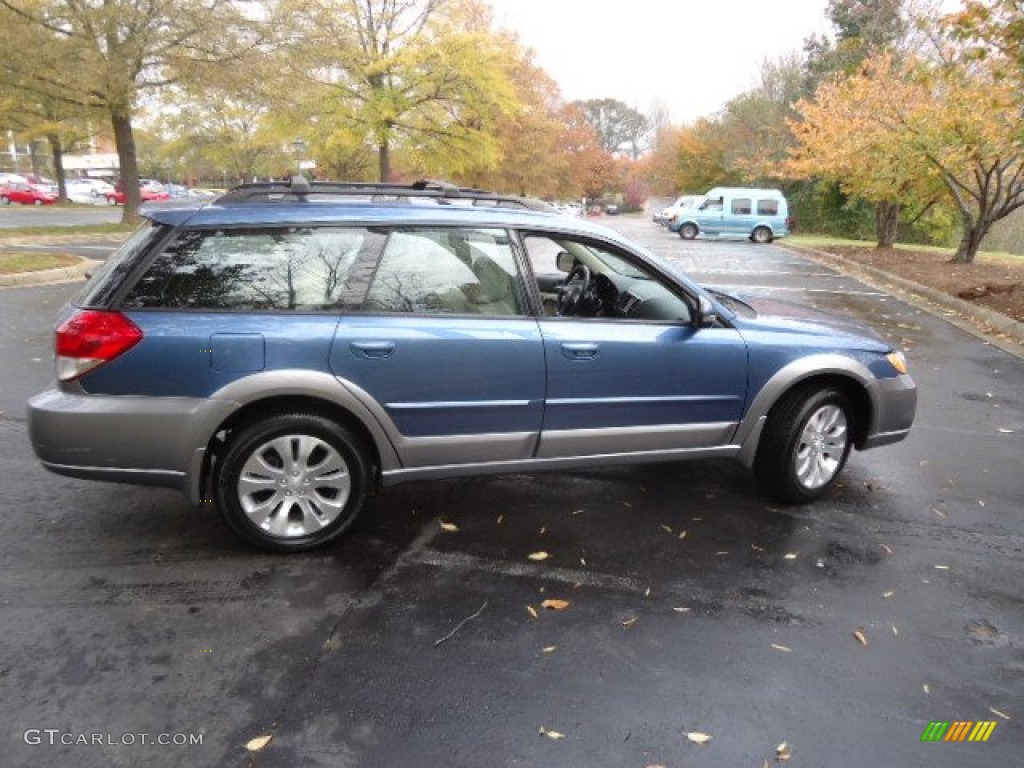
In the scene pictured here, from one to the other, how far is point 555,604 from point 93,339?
2.31 metres

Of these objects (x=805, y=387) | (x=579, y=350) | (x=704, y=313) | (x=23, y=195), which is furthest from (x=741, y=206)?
(x=23, y=195)

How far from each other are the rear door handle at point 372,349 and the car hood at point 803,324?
192cm

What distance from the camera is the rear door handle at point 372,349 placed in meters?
3.30

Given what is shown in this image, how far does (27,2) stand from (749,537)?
2071 centimetres

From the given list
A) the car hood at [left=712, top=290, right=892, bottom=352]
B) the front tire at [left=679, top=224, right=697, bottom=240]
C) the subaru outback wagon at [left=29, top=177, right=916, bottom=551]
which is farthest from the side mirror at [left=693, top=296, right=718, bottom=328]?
the front tire at [left=679, top=224, right=697, bottom=240]

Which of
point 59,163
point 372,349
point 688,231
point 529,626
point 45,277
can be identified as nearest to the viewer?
point 529,626

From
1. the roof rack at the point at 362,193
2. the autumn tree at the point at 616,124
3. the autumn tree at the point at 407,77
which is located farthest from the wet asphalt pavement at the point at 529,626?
the autumn tree at the point at 616,124

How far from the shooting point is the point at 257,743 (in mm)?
2293

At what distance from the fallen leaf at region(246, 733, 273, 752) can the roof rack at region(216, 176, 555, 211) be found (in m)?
2.39

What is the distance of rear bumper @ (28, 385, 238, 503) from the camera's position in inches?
123

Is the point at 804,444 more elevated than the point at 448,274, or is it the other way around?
the point at 448,274

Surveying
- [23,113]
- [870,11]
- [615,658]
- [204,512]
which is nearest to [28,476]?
[204,512]

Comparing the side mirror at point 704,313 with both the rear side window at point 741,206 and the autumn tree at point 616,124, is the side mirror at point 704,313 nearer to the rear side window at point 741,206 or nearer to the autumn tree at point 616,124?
the rear side window at point 741,206

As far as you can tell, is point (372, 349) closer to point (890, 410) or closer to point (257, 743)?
point (257, 743)
